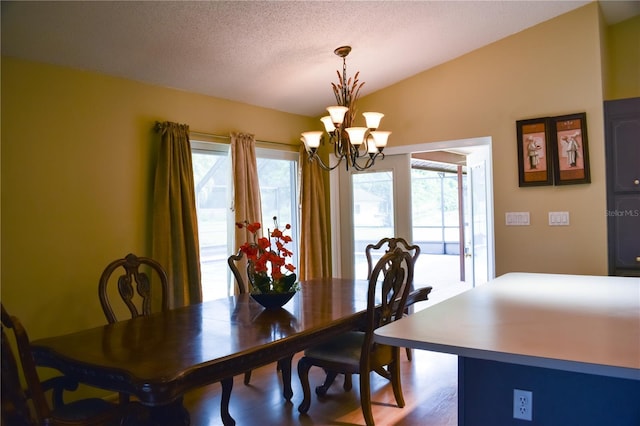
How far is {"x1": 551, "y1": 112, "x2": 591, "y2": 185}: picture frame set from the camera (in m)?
3.69

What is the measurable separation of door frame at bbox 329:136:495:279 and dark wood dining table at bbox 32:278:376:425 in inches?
76.3

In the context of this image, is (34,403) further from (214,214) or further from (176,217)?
(214,214)

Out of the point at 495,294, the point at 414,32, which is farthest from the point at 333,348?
the point at 414,32

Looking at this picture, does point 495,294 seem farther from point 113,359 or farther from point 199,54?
point 199,54

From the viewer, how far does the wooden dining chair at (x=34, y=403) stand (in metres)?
1.53

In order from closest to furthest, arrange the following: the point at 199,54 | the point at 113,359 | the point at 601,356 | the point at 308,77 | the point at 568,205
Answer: the point at 601,356, the point at 113,359, the point at 199,54, the point at 568,205, the point at 308,77

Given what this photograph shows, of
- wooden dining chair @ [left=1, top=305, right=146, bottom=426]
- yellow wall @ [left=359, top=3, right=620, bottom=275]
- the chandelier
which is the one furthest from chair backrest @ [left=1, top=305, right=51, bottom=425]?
yellow wall @ [left=359, top=3, right=620, bottom=275]

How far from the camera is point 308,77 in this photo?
4.04 metres

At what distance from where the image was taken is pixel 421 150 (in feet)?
15.1

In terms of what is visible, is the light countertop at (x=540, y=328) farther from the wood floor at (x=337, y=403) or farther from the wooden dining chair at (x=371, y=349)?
the wood floor at (x=337, y=403)

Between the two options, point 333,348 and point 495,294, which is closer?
point 495,294

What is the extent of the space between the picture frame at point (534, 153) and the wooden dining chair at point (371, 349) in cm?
176

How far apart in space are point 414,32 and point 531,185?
1.66 m

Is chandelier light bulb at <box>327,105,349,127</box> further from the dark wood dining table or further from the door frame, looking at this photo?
the door frame
